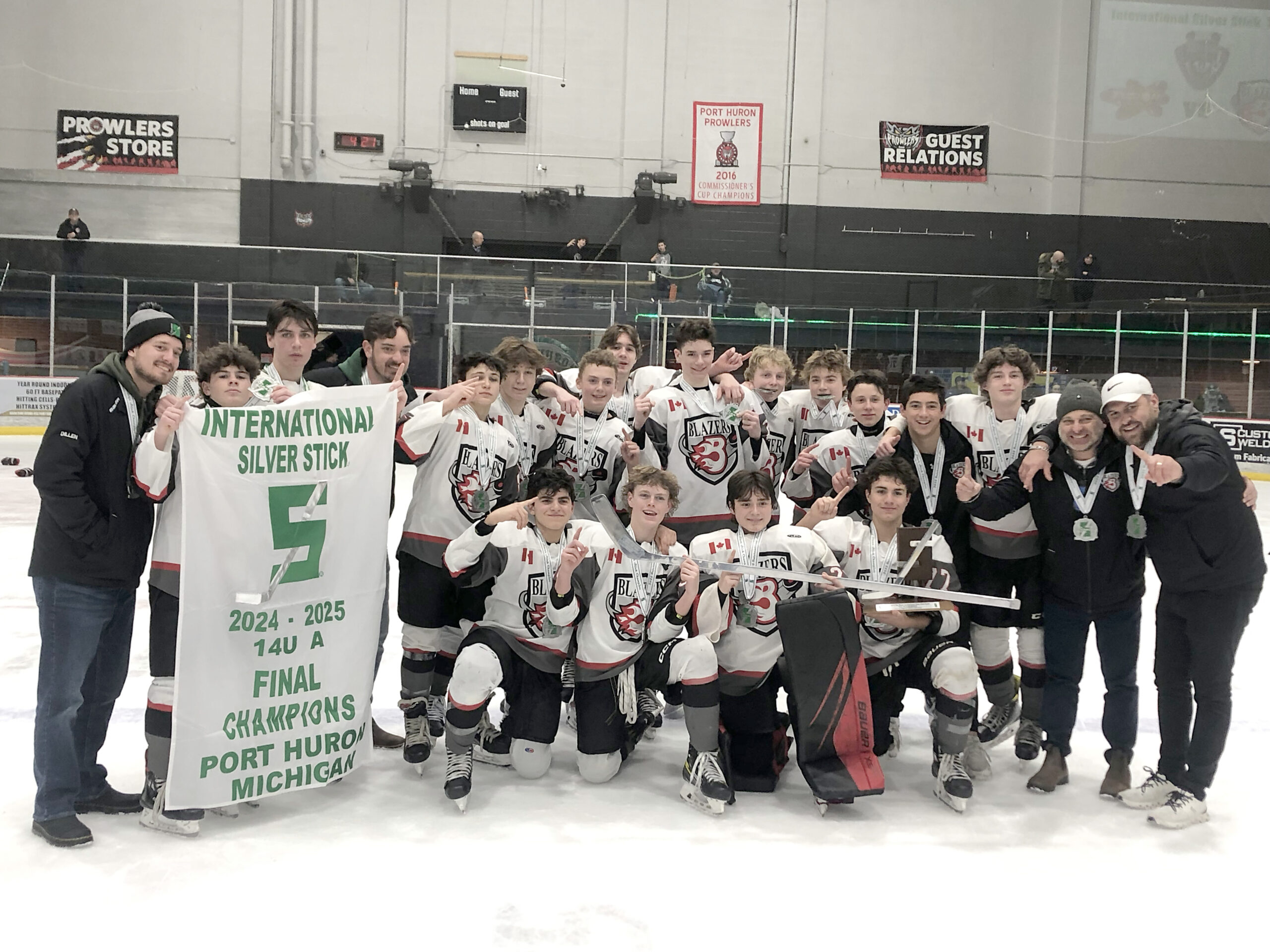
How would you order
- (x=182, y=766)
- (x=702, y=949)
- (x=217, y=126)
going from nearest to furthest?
1. (x=702, y=949)
2. (x=182, y=766)
3. (x=217, y=126)

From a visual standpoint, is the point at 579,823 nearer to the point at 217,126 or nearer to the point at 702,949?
the point at 702,949

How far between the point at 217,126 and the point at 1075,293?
1299cm

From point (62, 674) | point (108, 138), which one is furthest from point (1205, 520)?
point (108, 138)

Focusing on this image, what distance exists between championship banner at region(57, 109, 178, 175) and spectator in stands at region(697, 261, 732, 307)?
9.25 m

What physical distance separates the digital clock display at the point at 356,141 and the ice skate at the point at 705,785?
15602 mm

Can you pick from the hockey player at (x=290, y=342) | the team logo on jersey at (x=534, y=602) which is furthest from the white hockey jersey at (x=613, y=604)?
the hockey player at (x=290, y=342)

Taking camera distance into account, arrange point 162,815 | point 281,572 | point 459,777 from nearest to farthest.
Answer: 1. point 162,815
2. point 281,572
3. point 459,777

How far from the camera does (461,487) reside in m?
3.74

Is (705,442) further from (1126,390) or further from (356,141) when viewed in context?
(356,141)

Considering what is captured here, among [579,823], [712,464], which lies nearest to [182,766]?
[579,823]

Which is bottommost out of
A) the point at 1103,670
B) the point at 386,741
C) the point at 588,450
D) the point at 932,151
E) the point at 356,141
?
the point at 386,741

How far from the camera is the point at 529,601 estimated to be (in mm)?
3592

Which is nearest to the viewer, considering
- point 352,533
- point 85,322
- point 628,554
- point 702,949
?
point 702,949

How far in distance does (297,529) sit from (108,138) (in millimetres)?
16329
